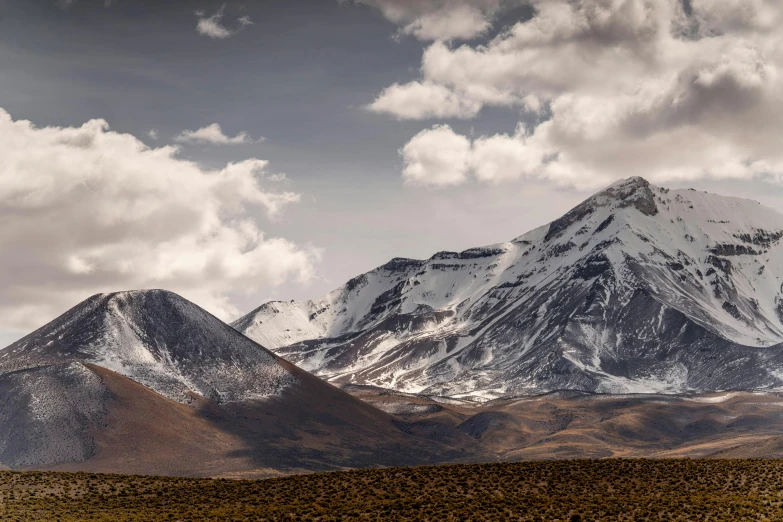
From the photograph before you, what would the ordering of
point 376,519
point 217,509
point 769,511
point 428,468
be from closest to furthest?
point 769,511
point 376,519
point 217,509
point 428,468

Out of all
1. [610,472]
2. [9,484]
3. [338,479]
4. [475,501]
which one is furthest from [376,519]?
[9,484]

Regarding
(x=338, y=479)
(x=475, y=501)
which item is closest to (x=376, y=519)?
(x=475, y=501)

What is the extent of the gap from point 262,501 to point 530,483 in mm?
30310

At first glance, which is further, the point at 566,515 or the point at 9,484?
the point at 9,484

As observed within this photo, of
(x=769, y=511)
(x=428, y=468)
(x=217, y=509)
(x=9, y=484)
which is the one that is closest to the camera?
(x=769, y=511)

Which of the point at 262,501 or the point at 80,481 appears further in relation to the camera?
the point at 80,481

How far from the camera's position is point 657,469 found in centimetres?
10831

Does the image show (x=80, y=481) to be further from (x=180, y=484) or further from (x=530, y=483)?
(x=530, y=483)

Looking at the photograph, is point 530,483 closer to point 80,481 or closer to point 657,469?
point 657,469

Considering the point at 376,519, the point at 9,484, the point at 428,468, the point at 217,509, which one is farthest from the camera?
the point at 428,468

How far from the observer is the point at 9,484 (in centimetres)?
10769

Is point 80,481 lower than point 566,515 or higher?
higher

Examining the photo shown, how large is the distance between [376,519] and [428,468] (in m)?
23.7

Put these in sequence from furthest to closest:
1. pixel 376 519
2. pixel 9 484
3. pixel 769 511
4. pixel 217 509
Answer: pixel 9 484 < pixel 217 509 < pixel 376 519 < pixel 769 511
